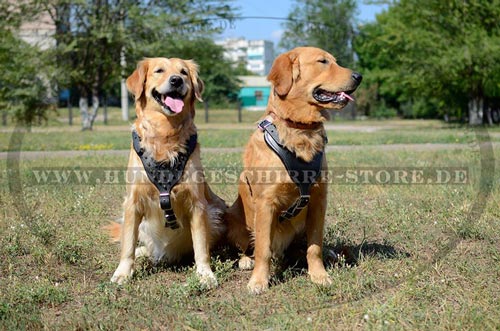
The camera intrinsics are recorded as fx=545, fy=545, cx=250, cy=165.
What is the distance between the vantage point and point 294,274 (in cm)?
421

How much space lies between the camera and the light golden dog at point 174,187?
413 centimetres

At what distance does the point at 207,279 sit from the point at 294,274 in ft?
2.37

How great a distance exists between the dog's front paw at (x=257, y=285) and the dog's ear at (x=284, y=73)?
4.50 ft

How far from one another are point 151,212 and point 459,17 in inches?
838

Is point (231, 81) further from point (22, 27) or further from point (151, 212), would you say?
point (151, 212)

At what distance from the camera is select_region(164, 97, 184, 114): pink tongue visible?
14.0ft

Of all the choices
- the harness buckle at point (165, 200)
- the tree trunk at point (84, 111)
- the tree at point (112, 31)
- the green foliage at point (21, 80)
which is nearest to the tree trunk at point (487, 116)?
the tree at point (112, 31)

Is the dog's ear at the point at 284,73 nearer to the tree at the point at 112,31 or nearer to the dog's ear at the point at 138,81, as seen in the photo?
the dog's ear at the point at 138,81

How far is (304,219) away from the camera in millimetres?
4184

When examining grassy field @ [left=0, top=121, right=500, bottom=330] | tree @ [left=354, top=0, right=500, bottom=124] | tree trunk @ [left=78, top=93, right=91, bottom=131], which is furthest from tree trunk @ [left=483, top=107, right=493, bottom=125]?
grassy field @ [left=0, top=121, right=500, bottom=330]

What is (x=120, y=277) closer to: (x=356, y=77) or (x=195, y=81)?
(x=195, y=81)

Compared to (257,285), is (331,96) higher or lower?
higher

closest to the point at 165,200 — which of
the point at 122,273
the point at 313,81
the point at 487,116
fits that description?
the point at 122,273

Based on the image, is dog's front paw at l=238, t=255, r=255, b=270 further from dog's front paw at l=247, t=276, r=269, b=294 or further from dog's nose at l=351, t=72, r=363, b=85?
dog's nose at l=351, t=72, r=363, b=85
